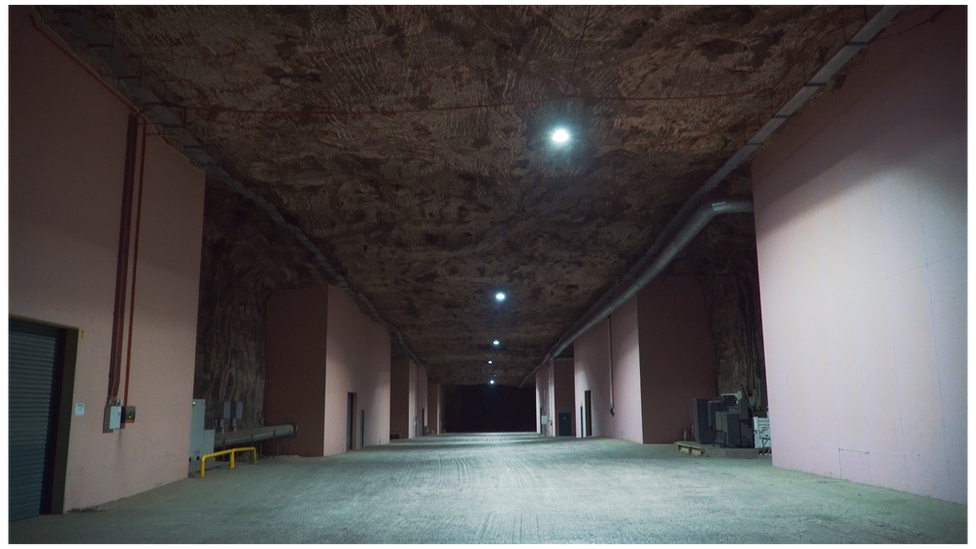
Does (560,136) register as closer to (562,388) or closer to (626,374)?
(626,374)

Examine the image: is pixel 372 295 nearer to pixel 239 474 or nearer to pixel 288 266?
pixel 288 266

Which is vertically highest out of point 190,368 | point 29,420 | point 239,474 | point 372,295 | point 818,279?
point 372,295

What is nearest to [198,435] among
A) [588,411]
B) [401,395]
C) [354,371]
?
[354,371]

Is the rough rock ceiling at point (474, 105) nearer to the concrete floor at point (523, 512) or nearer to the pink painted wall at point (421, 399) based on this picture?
the concrete floor at point (523, 512)

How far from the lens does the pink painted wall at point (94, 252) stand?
17.0 ft

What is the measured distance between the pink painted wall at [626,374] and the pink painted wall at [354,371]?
6.76 metres

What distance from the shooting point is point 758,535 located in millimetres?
4305

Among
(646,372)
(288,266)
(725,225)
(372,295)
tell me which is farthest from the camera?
(372,295)

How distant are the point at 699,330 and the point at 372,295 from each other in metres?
7.80

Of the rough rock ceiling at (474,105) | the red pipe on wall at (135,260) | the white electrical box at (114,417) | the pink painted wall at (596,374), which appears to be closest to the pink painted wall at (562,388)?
the pink painted wall at (596,374)

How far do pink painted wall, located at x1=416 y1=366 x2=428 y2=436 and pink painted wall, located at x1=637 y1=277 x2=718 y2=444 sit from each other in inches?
738

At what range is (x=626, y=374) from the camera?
1641cm

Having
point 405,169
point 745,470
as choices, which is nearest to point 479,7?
point 405,169

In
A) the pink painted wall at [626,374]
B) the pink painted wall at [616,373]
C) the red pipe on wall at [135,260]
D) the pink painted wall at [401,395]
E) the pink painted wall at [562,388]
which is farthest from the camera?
the pink painted wall at [562,388]
